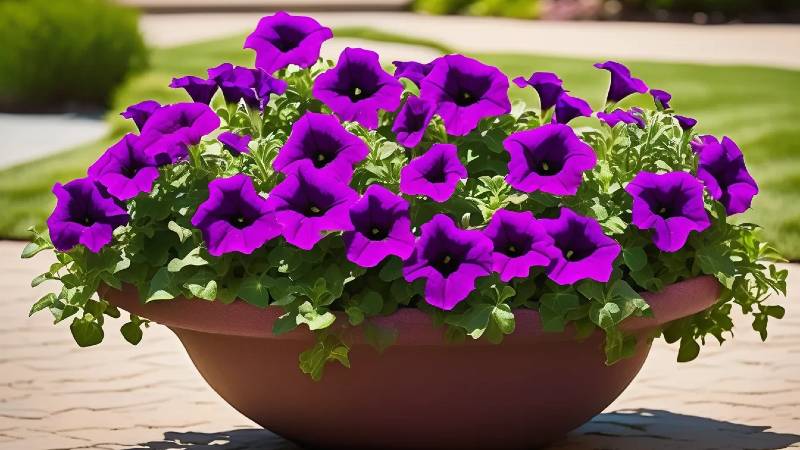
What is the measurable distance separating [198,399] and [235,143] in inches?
57.1

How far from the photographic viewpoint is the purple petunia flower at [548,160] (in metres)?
3.57

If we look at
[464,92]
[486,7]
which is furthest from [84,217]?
[486,7]

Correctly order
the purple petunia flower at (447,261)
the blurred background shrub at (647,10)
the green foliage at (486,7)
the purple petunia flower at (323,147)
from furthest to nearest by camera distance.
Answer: the green foliage at (486,7)
the blurred background shrub at (647,10)
the purple petunia flower at (323,147)
the purple petunia flower at (447,261)

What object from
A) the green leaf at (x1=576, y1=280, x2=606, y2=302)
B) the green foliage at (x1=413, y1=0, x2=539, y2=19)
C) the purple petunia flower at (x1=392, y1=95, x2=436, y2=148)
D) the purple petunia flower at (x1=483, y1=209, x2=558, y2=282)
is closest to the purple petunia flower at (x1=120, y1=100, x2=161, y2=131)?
the purple petunia flower at (x1=392, y1=95, x2=436, y2=148)

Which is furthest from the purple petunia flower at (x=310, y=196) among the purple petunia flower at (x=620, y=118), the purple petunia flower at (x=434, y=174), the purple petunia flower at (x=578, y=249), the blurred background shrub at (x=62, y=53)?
the blurred background shrub at (x=62, y=53)

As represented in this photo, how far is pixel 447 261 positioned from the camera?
3449 mm

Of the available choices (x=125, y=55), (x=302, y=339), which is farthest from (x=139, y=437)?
(x=125, y=55)

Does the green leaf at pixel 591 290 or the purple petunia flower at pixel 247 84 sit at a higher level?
the purple petunia flower at pixel 247 84

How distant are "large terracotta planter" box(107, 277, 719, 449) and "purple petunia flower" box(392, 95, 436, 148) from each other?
0.53 m

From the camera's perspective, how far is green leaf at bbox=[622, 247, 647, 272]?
358 centimetres

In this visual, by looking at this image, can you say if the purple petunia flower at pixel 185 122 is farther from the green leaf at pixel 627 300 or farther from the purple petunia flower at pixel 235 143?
the green leaf at pixel 627 300

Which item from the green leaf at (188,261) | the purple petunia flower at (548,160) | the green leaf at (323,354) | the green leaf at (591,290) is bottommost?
the green leaf at (323,354)

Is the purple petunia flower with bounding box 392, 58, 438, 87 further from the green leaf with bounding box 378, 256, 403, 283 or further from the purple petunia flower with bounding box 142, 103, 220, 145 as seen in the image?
the green leaf with bounding box 378, 256, 403, 283

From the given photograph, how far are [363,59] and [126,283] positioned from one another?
853 mm
